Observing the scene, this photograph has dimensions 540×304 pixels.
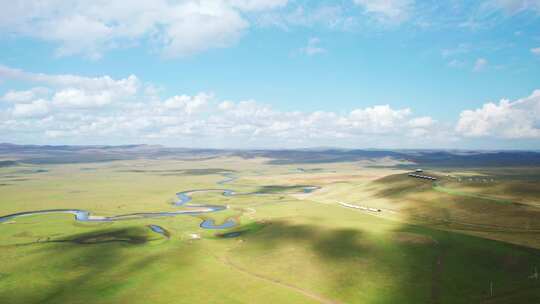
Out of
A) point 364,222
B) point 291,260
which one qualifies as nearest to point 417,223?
point 364,222

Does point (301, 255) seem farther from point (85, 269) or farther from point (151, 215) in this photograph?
point (151, 215)

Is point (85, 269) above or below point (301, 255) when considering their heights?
below

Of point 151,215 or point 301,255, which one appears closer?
point 301,255

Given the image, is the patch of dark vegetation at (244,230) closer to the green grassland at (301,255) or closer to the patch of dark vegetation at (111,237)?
the green grassland at (301,255)

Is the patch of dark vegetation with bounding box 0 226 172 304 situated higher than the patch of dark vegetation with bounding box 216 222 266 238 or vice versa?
the patch of dark vegetation with bounding box 216 222 266 238

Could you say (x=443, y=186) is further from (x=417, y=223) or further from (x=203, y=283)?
(x=203, y=283)

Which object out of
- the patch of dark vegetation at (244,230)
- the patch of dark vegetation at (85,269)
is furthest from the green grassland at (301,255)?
the patch of dark vegetation at (244,230)

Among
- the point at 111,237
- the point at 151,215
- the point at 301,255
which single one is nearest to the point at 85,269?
the point at 111,237

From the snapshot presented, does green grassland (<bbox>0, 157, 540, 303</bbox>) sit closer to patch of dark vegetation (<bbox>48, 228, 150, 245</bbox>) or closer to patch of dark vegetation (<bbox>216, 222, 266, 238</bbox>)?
patch of dark vegetation (<bbox>48, 228, 150, 245</bbox>)

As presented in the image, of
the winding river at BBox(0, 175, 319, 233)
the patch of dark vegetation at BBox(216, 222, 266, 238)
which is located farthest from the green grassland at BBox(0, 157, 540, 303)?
the winding river at BBox(0, 175, 319, 233)

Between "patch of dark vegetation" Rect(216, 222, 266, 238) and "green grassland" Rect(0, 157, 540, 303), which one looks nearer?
"green grassland" Rect(0, 157, 540, 303)

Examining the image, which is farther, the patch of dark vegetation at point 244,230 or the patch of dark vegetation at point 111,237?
the patch of dark vegetation at point 244,230
